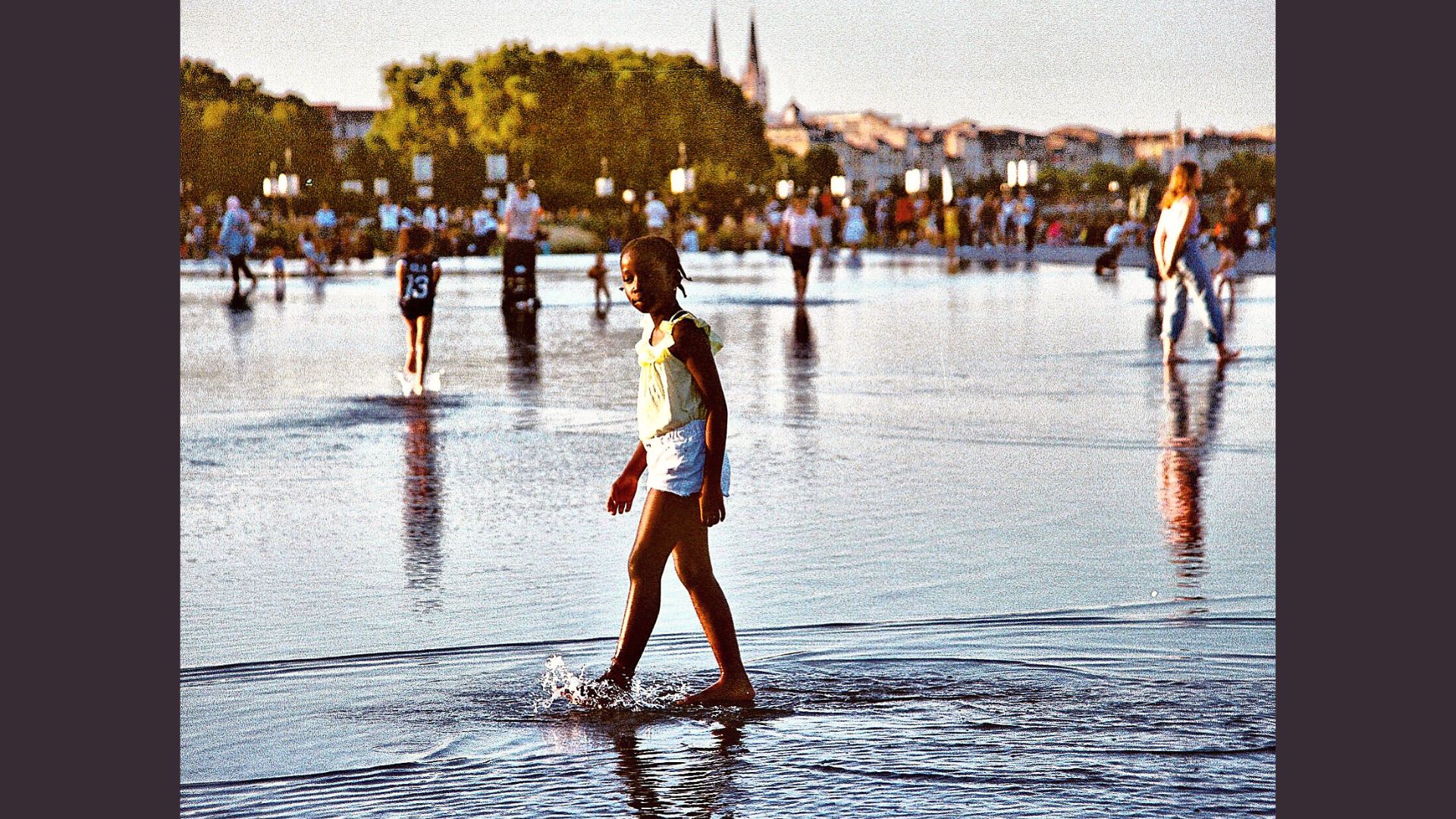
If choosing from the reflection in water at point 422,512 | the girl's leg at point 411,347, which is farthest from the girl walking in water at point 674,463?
the girl's leg at point 411,347

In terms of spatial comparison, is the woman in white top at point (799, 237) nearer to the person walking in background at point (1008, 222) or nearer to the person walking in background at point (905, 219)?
the person walking in background at point (1008, 222)

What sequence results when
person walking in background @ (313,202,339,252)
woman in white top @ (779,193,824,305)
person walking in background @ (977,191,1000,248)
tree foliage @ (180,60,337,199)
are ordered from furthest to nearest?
1. tree foliage @ (180,60,337,199)
2. person walking in background @ (977,191,1000,248)
3. person walking in background @ (313,202,339,252)
4. woman in white top @ (779,193,824,305)

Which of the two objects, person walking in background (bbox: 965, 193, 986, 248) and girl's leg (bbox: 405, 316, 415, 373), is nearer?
girl's leg (bbox: 405, 316, 415, 373)

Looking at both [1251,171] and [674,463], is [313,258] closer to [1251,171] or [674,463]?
[674,463]

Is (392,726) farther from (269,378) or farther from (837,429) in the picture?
(269,378)

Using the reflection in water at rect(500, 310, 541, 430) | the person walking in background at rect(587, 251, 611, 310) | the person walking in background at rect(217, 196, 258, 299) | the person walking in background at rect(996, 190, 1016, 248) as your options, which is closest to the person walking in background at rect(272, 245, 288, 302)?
the person walking in background at rect(217, 196, 258, 299)

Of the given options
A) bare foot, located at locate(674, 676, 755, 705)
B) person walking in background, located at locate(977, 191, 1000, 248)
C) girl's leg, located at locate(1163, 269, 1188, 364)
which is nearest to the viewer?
bare foot, located at locate(674, 676, 755, 705)

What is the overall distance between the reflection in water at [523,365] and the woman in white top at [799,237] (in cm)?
374

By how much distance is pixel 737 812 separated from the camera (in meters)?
4.88

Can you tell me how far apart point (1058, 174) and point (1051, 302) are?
134 metres

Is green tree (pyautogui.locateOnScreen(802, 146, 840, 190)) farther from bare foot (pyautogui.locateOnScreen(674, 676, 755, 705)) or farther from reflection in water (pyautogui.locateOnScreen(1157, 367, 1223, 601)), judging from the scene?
bare foot (pyautogui.locateOnScreen(674, 676, 755, 705))

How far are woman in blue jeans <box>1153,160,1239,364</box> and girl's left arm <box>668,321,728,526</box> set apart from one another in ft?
37.1

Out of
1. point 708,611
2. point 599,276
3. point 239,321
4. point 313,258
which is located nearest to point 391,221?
point 313,258

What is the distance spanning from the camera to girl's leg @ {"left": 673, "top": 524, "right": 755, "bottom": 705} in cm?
598
